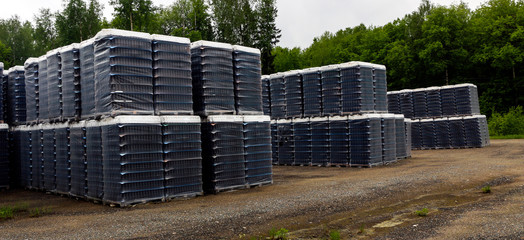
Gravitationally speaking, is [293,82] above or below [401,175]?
above

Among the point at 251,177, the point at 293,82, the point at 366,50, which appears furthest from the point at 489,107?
the point at 251,177

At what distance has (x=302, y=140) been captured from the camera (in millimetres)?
21000

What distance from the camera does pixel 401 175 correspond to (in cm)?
1524

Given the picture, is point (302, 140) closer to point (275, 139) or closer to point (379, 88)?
point (275, 139)

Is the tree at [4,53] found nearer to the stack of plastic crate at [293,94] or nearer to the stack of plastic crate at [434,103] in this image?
the stack of plastic crate at [293,94]

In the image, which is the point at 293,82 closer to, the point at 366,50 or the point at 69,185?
the point at 69,185

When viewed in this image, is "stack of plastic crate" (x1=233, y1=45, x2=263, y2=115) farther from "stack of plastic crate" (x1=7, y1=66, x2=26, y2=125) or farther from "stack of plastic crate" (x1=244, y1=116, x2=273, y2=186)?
"stack of plastic crate" (x1=7, y1=66, x2=26, y2=125)

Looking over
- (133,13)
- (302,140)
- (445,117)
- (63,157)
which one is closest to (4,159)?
(63,157)

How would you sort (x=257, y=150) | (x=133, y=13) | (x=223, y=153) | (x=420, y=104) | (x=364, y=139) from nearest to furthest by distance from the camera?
1. (x=223, y=153)
2. (x=257, y=150)
3. (x=364, y=139)
4. (x=420, y=104)
5. (x=133, y=13)

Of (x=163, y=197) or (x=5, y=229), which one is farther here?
(x=163, y=197)

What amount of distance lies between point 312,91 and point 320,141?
2.44 metres

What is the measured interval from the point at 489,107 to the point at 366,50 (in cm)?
1944

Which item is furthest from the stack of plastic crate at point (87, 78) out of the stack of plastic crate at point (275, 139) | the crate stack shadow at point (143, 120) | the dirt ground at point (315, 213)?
the stack of plastic crate at point (275, 139)

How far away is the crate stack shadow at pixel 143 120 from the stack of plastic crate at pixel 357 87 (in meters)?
→ 6.23
